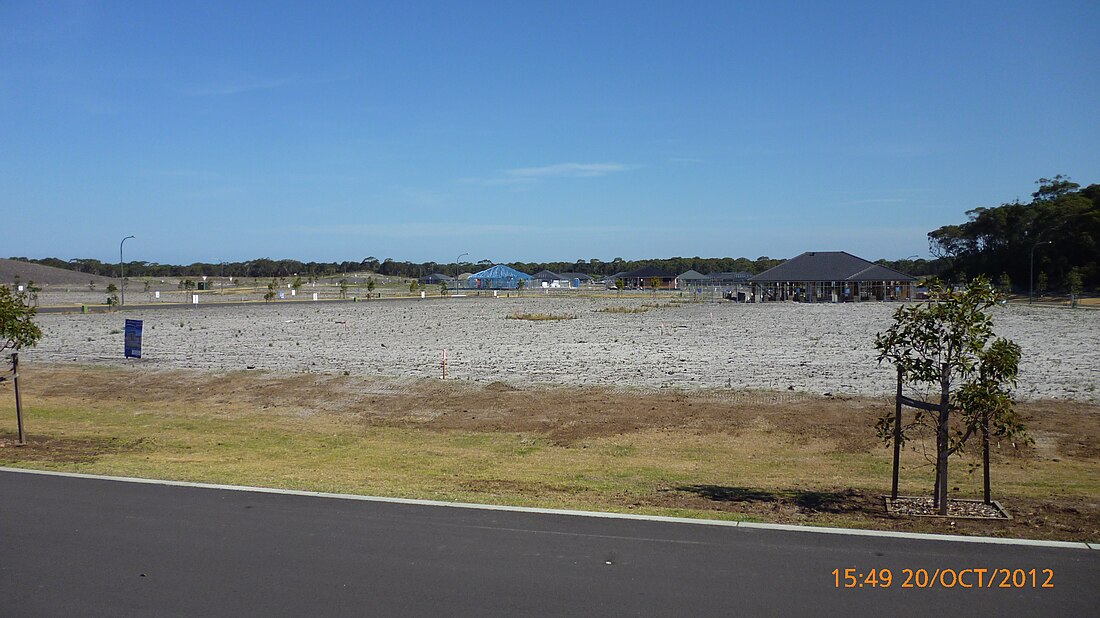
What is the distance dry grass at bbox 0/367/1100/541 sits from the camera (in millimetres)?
9891

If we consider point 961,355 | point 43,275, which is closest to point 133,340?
point 961,355

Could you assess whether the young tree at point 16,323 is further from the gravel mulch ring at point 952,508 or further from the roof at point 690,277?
the roof at point 690,277

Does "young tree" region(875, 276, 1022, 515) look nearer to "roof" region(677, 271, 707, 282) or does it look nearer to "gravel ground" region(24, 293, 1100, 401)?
"gravel ground" region(24, 293, 1100, 401)

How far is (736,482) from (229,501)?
21.2 ft

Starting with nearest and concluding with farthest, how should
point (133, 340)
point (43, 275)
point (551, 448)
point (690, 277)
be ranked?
point (551, 448)
point (133, 340)
point (43, 275)
point (690, 277)

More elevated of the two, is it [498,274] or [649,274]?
[649,274]

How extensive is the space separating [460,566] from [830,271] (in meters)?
104

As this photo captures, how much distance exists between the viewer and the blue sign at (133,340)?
28188 millimetres

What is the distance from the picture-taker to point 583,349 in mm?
31359

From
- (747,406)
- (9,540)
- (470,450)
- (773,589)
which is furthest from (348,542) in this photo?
(747,406)

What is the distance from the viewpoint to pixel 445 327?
47.0 metres

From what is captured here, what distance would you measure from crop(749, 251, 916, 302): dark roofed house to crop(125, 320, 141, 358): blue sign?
258 ft

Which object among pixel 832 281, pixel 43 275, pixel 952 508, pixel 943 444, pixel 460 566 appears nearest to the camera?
pixel 460 566

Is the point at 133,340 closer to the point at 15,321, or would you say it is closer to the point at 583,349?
the point at 15,321
